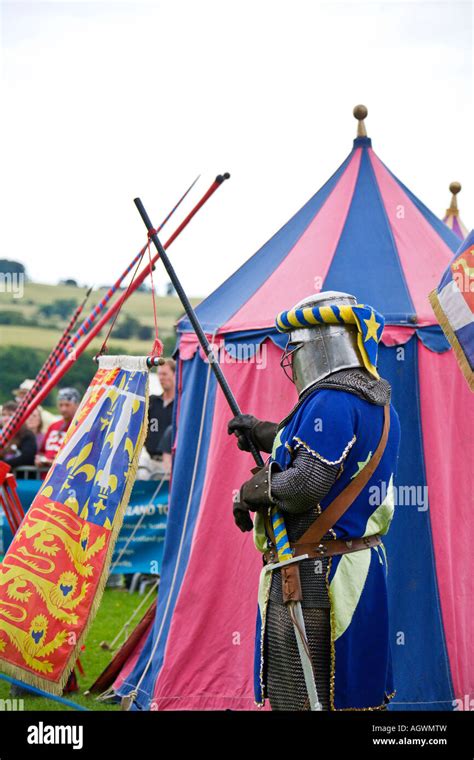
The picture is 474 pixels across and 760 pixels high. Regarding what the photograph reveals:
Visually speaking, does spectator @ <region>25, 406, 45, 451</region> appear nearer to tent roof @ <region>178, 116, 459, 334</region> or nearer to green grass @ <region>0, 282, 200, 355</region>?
tent roof @ <region>178, 116, 459, 334</region>

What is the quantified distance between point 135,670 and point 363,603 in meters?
2.40

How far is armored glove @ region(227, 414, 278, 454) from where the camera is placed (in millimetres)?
4133

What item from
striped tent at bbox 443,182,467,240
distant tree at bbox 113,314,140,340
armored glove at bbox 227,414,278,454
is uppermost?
distant tree at bbox 113,314,140,340

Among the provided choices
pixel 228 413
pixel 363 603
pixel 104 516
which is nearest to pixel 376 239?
pixel 228 413

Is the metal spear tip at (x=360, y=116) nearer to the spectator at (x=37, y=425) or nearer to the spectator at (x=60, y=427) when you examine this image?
the spectator at (x=60, y=427)

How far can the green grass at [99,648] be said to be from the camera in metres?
5.53

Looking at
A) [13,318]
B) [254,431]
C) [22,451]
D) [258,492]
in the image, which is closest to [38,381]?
[254,431]

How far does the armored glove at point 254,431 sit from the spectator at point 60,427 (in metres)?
4.47

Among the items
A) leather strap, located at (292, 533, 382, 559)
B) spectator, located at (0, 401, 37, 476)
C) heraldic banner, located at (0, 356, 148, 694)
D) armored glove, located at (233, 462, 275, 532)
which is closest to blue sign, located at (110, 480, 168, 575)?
spectator, located at (0, 401, 37, 476)

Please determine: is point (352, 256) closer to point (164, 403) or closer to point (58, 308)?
point (164, 403)

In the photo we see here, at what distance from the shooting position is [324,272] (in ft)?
17.5

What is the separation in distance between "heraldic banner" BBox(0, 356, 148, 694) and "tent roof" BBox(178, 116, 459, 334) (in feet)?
2.61

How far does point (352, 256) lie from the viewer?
542cm
